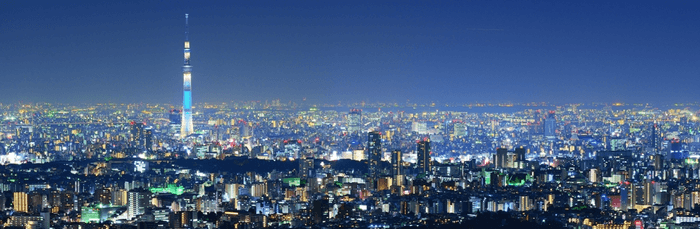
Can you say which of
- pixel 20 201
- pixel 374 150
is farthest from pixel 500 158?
pixel 20 201

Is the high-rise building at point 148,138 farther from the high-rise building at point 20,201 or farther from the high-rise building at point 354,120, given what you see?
the high-rise building at point 20,201

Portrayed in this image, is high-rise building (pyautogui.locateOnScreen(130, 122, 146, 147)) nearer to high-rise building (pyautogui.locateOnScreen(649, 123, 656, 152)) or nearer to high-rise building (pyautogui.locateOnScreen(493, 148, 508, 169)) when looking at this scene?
high-rise building (pyautogui.locateOnScreen(493, 148, 508, 169))

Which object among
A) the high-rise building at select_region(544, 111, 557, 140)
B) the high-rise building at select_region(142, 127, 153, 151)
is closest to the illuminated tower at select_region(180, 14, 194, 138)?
the high-rise building at select_region(142, 127, 153, 151)

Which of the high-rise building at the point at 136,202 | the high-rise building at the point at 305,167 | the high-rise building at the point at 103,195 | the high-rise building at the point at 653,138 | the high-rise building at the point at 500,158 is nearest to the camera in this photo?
the high-rise building at the point at 136,202

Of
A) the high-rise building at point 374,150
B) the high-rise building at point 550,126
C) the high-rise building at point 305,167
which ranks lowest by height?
the high-rise building at point 305,167

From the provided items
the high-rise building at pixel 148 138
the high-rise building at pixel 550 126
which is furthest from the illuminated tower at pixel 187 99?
the high-rise building at pixel 550 126
